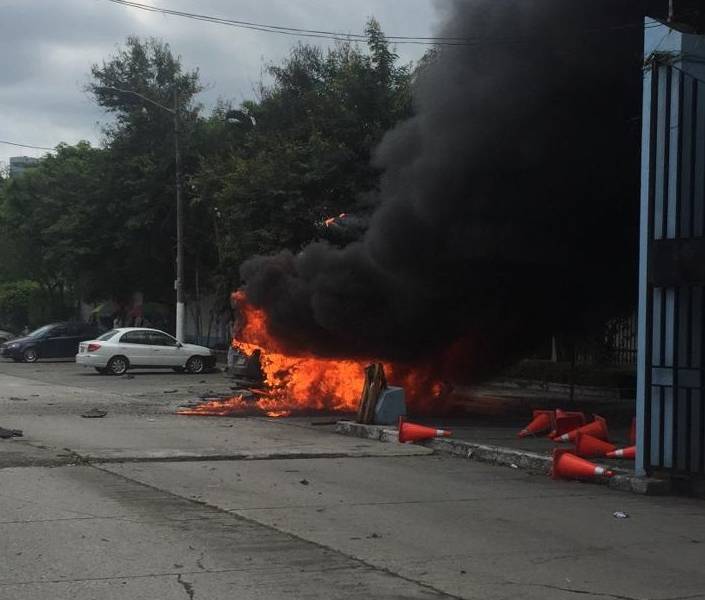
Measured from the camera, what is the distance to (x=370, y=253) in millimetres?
16531

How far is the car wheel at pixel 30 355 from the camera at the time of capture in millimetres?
32969

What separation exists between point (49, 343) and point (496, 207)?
74.7ft

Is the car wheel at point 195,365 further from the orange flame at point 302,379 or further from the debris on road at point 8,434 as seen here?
the debris on road at point 8,434

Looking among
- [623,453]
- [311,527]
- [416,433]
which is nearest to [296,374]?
[416,433]

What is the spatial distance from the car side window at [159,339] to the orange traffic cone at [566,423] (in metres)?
17.1

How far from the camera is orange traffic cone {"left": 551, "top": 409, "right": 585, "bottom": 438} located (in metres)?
12.9

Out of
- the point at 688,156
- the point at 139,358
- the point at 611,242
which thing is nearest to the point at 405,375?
the point at 611,242

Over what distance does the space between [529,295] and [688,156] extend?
288 inches

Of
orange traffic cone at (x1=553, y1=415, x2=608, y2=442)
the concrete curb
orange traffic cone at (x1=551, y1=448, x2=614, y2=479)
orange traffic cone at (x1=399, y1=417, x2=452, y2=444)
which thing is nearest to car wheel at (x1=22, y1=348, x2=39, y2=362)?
the concrete curb

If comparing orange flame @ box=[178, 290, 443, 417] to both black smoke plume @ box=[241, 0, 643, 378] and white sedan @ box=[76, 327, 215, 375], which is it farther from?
white sedan @ box=[76, 327, 215, 375]

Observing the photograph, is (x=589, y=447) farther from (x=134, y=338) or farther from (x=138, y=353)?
(x=134, y=338)

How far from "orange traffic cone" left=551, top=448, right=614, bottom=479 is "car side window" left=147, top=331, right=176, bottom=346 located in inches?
758

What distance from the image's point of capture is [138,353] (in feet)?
89.0

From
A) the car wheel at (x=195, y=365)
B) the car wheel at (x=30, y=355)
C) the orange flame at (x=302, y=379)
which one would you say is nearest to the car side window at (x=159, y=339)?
the car wheel at (x=195, y=365)
